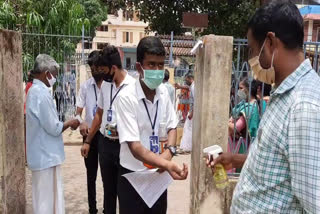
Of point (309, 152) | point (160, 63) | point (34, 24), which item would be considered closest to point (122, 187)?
point (160, 63)

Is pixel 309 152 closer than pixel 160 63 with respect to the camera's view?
Yes

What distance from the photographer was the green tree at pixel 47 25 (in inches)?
259

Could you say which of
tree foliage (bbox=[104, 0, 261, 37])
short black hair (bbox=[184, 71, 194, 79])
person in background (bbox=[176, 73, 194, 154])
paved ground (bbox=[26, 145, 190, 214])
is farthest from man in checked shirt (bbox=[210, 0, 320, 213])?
tree foliage (bbox=[104, 0, 261, 37])

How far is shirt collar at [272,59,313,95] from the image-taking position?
1.37m

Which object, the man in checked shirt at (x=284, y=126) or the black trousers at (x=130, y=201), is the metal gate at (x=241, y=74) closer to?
the black trousers at (x=130, y=201)

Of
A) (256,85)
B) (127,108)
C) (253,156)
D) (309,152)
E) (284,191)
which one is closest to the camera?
(309,152)

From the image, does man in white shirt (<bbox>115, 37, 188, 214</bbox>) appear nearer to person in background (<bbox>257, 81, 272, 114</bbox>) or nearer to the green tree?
person in background (<bbox>257, 81, 272, 114</bbox>)

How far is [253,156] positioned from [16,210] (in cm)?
296

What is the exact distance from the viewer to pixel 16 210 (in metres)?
3.66

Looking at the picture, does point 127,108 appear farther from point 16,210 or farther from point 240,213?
point 16,210

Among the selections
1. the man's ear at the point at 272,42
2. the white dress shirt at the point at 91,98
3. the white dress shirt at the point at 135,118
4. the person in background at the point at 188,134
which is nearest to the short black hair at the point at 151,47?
the white dress shirt at the point at 135,118

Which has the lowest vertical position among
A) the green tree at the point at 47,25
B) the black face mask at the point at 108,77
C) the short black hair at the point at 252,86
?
the short black hair at the point at 252,86

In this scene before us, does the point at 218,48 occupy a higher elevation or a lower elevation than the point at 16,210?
higher

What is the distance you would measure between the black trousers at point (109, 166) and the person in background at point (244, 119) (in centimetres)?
142
